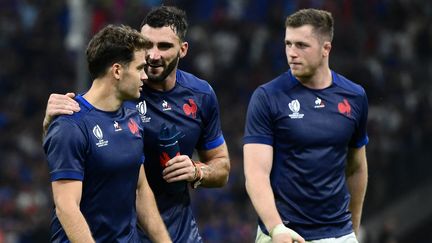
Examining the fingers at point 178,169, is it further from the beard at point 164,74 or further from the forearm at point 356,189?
the forearm at point 356,189

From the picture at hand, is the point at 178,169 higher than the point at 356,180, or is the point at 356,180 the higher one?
the point at 178,169

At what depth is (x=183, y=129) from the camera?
7199 mm

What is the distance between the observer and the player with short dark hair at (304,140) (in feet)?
23.9

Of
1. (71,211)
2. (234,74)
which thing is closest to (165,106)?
(71,211)

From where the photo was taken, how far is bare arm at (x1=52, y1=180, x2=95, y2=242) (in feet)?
19.9

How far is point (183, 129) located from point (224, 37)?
12.1 metres

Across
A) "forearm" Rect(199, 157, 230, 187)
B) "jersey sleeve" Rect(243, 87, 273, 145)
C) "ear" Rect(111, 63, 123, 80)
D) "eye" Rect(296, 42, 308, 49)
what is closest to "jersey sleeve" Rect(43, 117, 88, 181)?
"ear" Rect(111, 63, 123, 80)

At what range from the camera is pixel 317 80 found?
24.6 ft

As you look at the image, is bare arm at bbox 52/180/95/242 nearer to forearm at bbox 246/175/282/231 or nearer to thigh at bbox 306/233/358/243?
forearm at bbox 246/175/282/231

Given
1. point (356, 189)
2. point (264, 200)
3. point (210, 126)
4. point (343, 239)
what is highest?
point (210, 126)

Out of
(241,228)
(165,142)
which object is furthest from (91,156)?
(241,228)

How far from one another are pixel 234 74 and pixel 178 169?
1189 cm

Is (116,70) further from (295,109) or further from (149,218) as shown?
(295,109)

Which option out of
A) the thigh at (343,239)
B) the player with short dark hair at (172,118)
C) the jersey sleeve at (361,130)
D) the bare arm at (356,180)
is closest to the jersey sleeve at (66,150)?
the player with short dark hair at (172,118)
